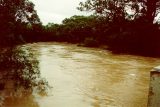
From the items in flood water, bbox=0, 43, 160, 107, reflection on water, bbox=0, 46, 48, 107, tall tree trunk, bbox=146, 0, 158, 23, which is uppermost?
tall tree trunk, bbox=146, 0, 158, 23

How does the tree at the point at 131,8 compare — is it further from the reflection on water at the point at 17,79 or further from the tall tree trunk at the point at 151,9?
the reflection on water at the point at 17,79

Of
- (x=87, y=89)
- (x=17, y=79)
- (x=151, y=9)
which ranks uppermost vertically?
(x=151, y=9)

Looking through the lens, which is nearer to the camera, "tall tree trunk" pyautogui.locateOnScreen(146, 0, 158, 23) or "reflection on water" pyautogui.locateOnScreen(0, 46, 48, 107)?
"reflection on water" pyautogui.locateOnScreen(0, 46, 48, 107)

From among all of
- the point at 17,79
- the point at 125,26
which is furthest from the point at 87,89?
the point at 125,26

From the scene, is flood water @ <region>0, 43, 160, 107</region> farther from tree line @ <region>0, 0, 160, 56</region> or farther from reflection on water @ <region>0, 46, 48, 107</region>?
tree line @ <region>0, 0, 160, 56</region>

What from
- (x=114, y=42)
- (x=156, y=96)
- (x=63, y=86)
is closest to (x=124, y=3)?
(x=114, y=42)

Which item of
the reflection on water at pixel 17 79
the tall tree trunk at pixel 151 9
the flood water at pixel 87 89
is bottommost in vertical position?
the flood water at pixel 87 89

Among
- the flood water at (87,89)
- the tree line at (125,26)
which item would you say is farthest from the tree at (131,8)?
the flood water at (87,89)

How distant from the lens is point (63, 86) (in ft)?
33.3

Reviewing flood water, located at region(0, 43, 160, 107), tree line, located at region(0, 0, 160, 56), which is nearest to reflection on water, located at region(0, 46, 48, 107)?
flood water, located at region(0, 43, 160, 107)

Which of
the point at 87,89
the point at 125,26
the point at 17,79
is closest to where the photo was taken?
the point at 17,79

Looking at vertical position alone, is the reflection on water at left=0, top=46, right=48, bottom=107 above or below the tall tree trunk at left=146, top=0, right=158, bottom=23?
below

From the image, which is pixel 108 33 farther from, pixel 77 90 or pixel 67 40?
pixel 77 90

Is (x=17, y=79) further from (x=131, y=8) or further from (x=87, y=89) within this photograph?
(x=131, y=8)
